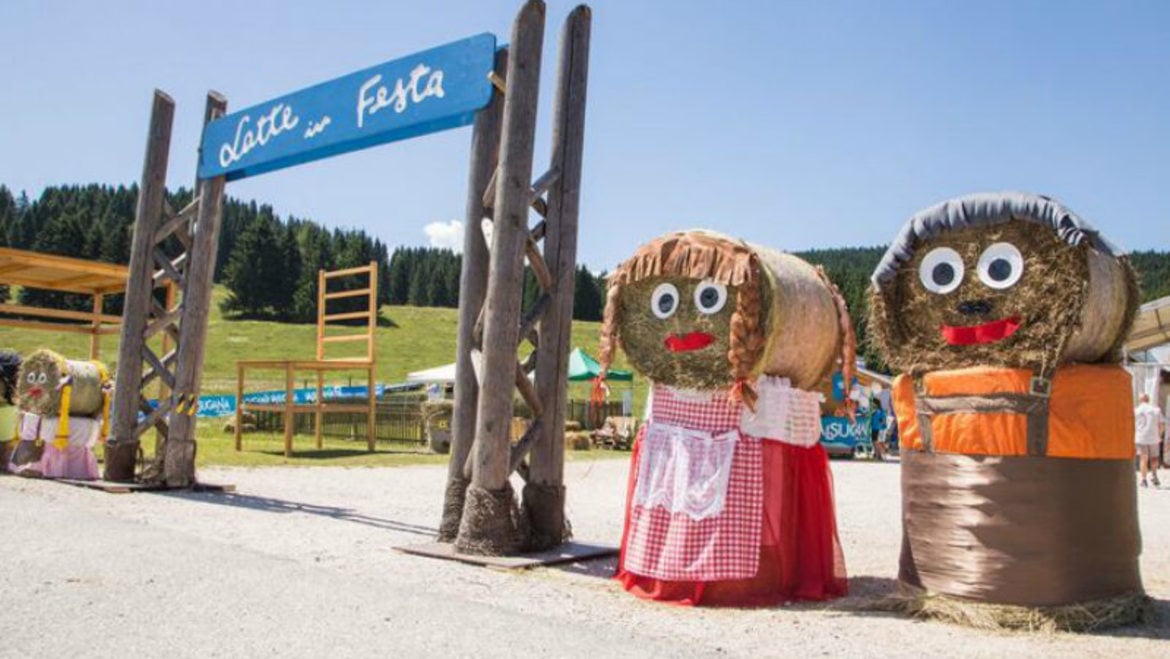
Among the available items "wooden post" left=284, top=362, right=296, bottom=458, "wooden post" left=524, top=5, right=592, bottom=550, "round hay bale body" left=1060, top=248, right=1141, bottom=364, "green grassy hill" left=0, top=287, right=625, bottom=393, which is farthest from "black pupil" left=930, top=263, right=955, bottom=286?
"green grassy hill" left=0, top=287, right=625, bottom=393

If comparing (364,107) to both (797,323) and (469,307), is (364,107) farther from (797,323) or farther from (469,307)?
(797,323)

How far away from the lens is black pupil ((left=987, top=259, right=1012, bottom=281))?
15.9 feet

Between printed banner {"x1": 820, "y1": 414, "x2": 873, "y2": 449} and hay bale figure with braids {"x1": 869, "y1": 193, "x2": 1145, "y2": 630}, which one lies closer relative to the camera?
hay bale figure with braids {"x1": 869, "y1": 193, "x2": 1145, "y2": 630}

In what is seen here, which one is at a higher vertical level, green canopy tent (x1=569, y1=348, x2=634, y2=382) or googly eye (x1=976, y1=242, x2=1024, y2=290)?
green canopy tent (x1=569, y1=348, x2=634, y2=382)

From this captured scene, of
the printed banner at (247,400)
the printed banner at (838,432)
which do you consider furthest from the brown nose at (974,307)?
the printed banner at (247,400)

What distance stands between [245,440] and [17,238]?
83.4 metres

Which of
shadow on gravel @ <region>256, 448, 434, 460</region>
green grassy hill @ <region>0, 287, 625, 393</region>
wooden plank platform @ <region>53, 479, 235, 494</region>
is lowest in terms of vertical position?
wooden plank platform @ <region>53, 479, 235, 494</region>

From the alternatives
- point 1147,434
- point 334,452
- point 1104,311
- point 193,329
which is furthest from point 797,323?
point 334,452

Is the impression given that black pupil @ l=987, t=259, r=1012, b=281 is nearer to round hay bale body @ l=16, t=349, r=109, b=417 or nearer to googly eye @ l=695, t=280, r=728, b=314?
googly eye @ l=695, t=280, r=728, b=314

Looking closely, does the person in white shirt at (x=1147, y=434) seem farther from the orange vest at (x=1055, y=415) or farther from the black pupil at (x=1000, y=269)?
the black pupil at (x=1000, y=269)

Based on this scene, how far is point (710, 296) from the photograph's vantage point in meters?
5.52

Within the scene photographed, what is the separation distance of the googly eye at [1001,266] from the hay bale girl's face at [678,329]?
4.47 ft

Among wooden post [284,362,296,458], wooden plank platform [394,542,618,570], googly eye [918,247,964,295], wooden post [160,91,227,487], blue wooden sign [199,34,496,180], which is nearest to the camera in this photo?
googly eye [918,247,964,295]

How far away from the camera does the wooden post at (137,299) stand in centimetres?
1084
